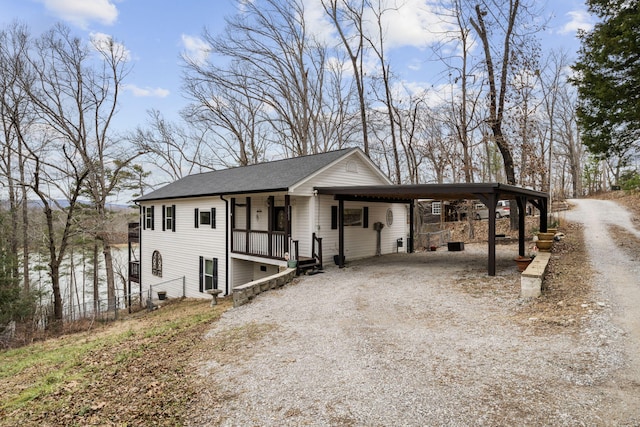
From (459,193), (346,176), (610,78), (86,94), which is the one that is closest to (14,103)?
(86,94)

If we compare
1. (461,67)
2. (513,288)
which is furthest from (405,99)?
(513,288)

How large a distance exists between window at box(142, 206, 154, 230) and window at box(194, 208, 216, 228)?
456 cm

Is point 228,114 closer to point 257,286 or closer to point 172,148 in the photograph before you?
point 172,148

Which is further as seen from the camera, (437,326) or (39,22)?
(39,22)

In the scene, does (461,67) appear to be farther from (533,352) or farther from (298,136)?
(533,352)

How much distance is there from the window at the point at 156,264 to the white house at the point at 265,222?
50 millimetres

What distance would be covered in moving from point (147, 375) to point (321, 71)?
22074mm

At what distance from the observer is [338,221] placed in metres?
13.0

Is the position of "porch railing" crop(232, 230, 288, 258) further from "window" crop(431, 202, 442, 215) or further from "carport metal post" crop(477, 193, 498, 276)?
"window" crop(431, 202, 442, 215)

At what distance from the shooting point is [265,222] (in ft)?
45.9

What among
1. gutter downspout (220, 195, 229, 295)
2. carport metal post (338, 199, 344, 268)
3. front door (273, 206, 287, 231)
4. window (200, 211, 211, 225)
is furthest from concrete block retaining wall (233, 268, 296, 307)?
window (200, 211, 211, 225)

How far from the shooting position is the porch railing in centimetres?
1213

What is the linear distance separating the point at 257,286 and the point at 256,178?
599 cm

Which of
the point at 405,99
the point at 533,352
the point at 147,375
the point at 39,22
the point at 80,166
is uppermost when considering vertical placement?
the point at 39,22
